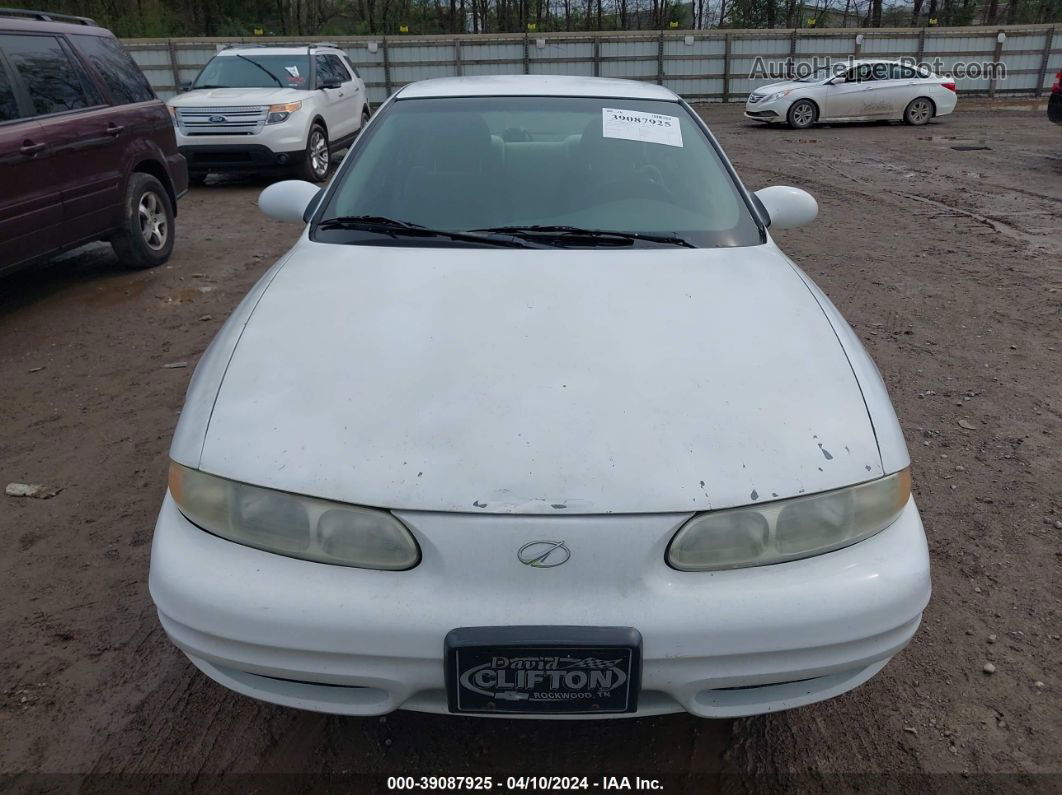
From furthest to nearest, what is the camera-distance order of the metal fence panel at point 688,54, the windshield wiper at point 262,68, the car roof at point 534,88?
the metal fence panel at point 688,54
the windshield wiper at point 262,68
the car roof at point 534,88

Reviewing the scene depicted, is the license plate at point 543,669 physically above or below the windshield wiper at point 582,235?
below

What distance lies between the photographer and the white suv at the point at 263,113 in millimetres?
9273

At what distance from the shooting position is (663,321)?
2.06 metres

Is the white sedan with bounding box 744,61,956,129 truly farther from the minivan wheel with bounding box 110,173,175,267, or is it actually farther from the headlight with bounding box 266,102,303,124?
the minivan wheel with bounding box 110,173,175,267

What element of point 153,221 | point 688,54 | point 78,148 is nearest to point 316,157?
point 153,221

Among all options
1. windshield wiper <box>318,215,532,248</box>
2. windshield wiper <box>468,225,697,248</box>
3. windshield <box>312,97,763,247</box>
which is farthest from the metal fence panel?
windshield wiper <box>468,225,697,248</box>

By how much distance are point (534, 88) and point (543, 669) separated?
8.05 feet

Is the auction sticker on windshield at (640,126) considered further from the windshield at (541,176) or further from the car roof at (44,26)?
the car roof at (44,26)

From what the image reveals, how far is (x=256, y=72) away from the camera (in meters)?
10.2

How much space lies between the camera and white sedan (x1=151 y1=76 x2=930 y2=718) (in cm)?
151

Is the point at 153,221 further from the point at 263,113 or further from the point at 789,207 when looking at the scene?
the point at 789,207

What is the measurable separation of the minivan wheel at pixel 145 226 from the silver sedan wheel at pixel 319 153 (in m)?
3.67

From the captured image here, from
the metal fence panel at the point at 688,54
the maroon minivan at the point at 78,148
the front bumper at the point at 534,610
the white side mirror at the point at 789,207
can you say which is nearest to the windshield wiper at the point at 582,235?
the white side mirror at the point at 789,207

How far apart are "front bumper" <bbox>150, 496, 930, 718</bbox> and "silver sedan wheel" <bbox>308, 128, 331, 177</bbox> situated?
357 inches
